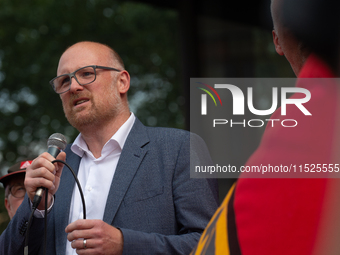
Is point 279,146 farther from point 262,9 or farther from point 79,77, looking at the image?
point 262,9

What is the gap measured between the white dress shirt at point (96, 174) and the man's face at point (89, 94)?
133mm

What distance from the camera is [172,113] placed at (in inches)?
478

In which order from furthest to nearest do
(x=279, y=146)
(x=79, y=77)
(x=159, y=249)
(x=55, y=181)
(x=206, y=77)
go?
(x=206, y=77) < (x=79, y=77) < (x=55, y=181) < (x=159, y=249) < (x=279, y=146)

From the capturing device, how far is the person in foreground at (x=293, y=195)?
697mm

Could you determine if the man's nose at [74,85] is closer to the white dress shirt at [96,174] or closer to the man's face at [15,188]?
the white dress shirt at [96,174]

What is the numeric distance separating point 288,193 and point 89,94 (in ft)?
6.02

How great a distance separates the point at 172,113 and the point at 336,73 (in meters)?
11.4

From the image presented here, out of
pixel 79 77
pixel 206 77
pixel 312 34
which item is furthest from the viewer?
pixel 206 77

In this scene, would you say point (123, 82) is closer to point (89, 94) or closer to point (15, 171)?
point (89, 94)

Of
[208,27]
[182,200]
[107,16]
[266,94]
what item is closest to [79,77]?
[182,200]

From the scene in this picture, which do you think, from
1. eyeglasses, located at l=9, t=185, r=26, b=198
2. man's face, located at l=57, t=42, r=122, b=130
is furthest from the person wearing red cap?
man's face, located at l=57, t=42, r=122, b=130

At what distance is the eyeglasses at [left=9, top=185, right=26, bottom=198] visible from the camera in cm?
284

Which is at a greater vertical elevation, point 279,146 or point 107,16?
point 107,16

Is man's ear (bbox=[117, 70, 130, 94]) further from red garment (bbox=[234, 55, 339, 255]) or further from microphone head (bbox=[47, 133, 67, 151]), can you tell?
red garment (bbox=[234, 55, 339, 255])
